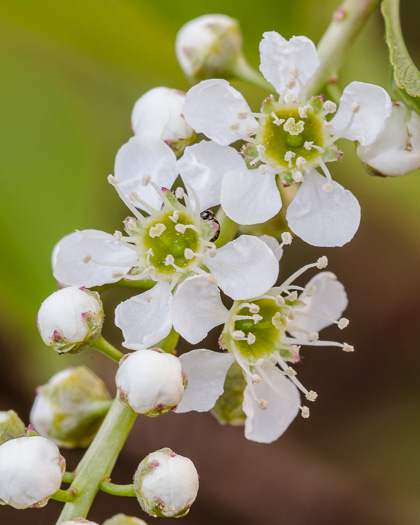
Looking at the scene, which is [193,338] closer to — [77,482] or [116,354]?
[116,354]

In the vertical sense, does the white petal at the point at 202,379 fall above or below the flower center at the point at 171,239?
below

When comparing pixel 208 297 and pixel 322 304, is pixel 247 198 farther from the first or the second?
pixel 322 304

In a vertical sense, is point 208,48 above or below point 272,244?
above

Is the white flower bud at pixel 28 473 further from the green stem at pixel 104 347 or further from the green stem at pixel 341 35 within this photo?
the green stem at pixel 341 35

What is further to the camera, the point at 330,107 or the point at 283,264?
the point at 283,264

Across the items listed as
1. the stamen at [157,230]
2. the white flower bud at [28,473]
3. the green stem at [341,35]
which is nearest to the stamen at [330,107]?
the green stem at [341,35]

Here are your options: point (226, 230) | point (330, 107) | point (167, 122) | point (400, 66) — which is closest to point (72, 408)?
point (226, 230)

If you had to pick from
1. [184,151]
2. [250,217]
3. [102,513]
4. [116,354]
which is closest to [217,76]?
[184,151]
